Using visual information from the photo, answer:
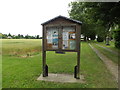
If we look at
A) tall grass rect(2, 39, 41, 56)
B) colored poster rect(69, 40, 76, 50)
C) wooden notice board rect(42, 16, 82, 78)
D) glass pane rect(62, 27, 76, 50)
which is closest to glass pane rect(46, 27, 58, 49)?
wooden notice board rect(42, 16, 82, 78)

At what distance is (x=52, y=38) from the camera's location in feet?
11.9

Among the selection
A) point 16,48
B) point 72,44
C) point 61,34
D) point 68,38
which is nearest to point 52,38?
point 61,34

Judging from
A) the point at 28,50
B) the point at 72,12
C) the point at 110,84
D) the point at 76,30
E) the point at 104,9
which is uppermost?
the point at 72,12

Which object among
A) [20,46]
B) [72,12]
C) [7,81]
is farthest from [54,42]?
[72,12]


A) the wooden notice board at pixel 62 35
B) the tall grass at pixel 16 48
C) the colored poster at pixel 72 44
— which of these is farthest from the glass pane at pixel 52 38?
the tall grass at pixel 16 48

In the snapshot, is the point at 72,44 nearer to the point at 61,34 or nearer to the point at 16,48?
the point at 61,34

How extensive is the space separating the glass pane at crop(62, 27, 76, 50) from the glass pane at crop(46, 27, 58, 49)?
0.32m

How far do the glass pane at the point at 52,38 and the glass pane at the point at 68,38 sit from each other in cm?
32

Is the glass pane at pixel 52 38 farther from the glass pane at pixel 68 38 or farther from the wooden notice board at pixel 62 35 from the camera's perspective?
the glass pane at pixel 68 38

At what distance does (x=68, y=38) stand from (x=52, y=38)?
64cm

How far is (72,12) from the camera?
93.0 feet

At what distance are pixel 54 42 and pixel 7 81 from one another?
7.39 ft

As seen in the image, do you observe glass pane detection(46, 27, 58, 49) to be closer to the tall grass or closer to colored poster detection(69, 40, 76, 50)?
colored poster detection(69, 40, 76, 50)

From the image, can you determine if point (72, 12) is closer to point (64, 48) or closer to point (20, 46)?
point (20, 46)
